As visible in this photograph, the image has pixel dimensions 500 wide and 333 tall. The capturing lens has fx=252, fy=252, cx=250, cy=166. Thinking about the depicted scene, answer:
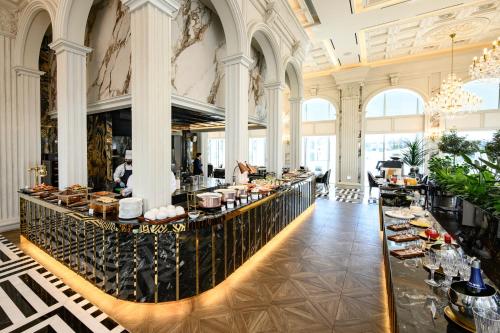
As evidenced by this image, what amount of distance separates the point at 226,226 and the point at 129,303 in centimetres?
122

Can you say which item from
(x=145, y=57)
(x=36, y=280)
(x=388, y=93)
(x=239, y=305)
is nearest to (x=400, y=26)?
(x=388, y=93)

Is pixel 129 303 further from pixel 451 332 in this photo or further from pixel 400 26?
pixel 400 26

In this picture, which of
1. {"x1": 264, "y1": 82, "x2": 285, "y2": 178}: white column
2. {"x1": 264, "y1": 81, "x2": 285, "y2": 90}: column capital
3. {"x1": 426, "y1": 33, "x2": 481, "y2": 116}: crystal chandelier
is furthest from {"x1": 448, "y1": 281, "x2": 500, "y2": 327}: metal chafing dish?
{"x1": 426, "y1": 33, "x2": 481, "y2": 116}: crystal chandelier

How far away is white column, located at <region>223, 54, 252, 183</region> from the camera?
4.48 metres

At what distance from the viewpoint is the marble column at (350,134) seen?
39.5ft

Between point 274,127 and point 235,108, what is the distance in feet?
6.64

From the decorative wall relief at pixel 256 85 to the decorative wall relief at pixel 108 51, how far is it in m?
3.06

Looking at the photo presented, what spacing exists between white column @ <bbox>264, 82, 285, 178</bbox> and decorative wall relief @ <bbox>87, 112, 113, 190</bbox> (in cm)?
364

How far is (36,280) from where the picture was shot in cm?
299

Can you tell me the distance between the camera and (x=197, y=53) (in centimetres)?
462

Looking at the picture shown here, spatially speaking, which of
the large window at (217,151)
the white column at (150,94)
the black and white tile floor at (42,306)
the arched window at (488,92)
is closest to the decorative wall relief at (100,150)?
the black and white tile floor at (42,306)

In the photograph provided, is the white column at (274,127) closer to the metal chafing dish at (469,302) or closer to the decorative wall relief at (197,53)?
the decorative wall relief at (197,53)

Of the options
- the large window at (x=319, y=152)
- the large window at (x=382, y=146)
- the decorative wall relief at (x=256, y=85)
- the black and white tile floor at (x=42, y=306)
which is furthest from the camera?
Answer: the large window at (x=319, y=152)

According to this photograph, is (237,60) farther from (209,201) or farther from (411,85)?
(411,85)
